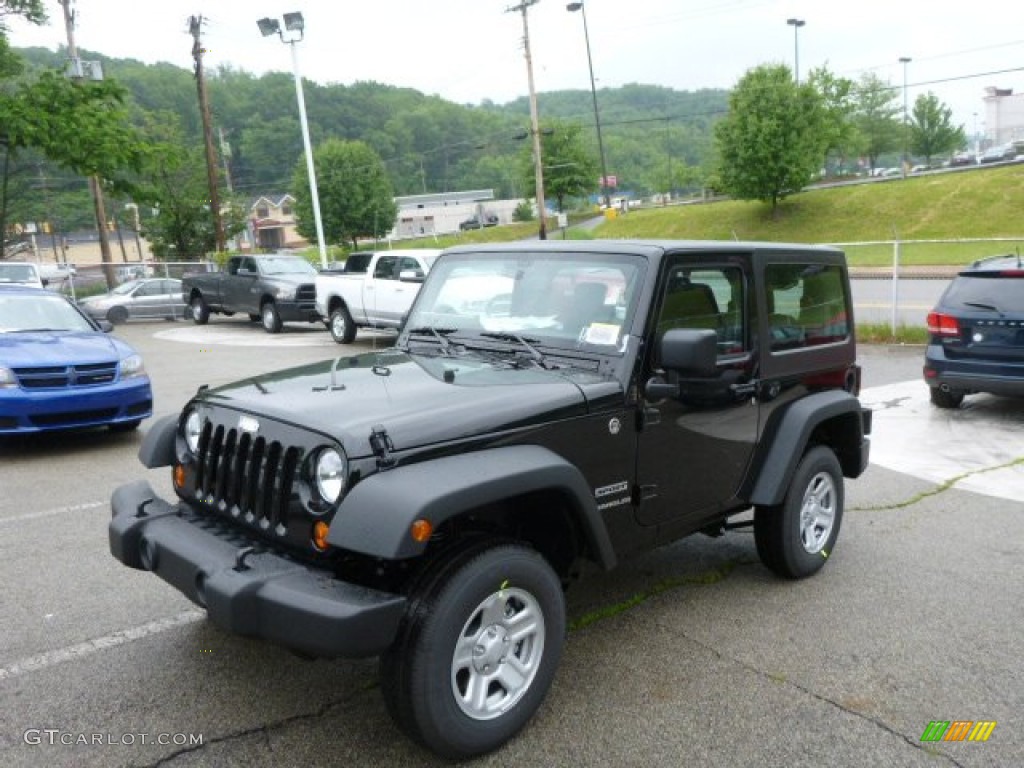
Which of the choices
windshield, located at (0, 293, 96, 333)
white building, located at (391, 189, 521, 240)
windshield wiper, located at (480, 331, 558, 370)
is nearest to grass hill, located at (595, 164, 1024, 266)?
windshield, located at (0, 293, 96, 333)

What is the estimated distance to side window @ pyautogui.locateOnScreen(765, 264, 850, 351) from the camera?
4.42 m

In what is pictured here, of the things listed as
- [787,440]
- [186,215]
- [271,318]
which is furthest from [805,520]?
[186,215]

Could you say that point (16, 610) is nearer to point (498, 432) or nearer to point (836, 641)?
point (498, 432)

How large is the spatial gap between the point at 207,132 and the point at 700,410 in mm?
31350

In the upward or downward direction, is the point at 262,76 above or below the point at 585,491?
above

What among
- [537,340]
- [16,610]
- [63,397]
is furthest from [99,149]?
[537,340]

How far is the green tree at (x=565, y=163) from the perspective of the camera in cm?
6412

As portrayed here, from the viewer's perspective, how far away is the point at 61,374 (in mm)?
7512

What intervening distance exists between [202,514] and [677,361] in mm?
2040

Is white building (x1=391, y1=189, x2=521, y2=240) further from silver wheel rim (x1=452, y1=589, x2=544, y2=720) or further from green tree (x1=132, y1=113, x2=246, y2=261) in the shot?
silver wheel rim (x1=452, y1=589, x2=544, y2=720)

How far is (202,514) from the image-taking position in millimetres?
3496

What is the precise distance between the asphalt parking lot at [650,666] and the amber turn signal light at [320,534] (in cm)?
77

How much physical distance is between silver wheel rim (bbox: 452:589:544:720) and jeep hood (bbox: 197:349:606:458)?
2.06ft

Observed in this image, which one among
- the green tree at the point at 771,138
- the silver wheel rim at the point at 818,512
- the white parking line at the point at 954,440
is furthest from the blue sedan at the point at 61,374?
the green tree at the point at 771,138
